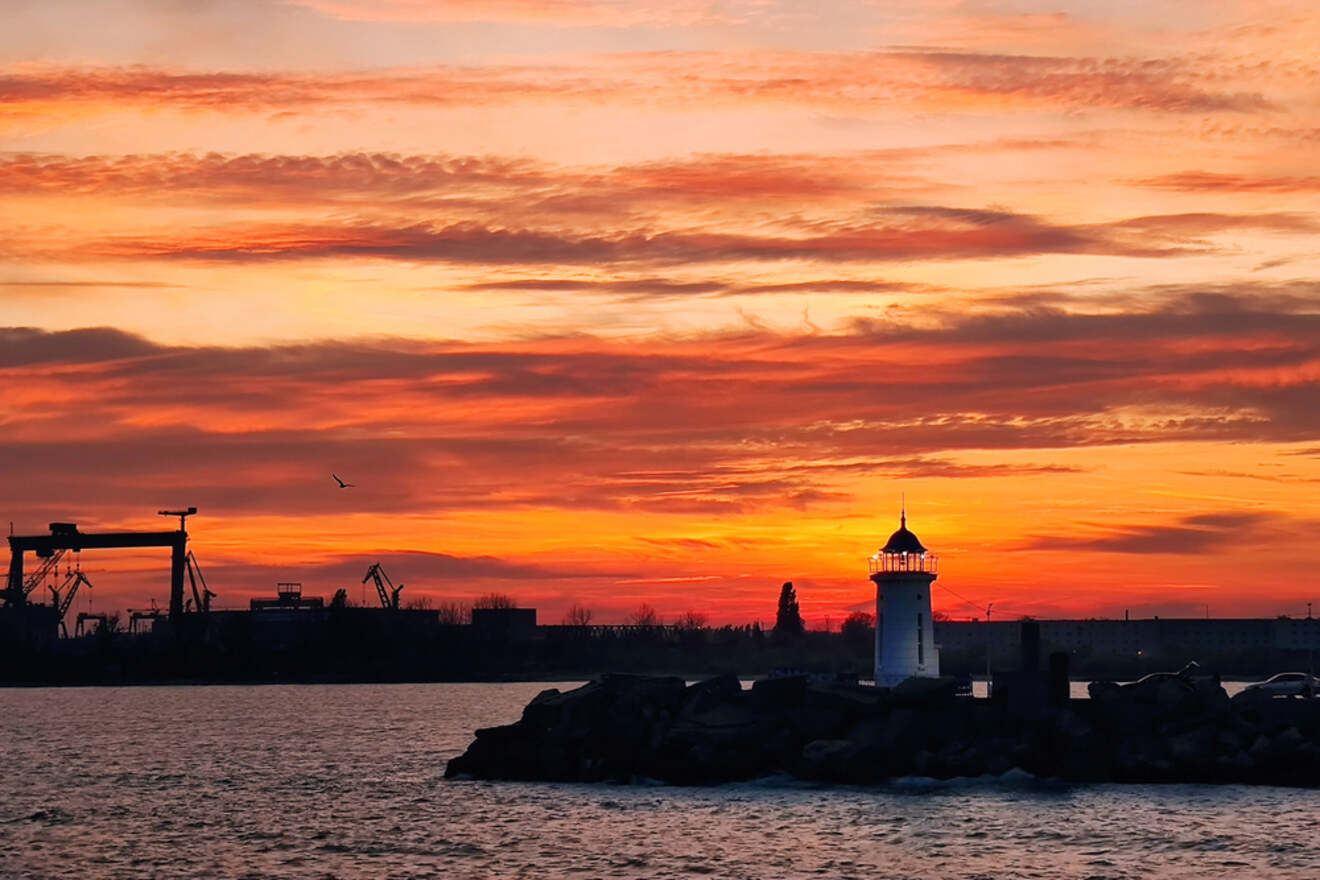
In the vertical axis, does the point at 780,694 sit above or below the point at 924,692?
below

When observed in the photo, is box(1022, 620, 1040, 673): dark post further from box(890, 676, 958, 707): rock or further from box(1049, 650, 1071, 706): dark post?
box(890, 676, 958, 707): rock

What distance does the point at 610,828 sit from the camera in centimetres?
6141

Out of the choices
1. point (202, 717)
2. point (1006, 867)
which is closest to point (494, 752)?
point (1006, 867)

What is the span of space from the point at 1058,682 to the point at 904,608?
7236 mm

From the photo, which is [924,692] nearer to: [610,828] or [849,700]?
[849,700]

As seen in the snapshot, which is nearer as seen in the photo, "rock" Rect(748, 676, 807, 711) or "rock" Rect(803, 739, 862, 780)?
"rock" Rect(803, 739, 862, 780)

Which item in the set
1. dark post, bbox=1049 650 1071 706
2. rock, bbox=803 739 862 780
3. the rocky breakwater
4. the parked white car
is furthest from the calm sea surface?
the parked white car

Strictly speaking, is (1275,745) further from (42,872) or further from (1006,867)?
(42,872)

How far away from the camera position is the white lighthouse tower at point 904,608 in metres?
76.6

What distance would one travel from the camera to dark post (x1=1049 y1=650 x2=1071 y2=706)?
72562 millimetres

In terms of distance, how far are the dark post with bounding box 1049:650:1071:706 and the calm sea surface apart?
3.92 meters

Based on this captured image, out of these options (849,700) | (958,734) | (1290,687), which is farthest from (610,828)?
(1290,687)

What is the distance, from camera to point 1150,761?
71.6 m

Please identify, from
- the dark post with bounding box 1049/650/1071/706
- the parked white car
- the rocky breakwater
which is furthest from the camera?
the parked white car
